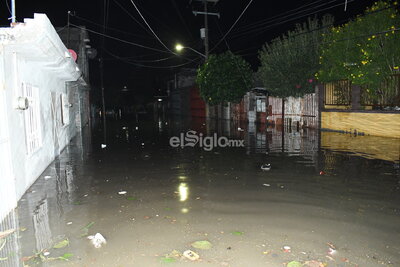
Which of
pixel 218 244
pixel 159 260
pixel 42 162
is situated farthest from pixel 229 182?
pixel 42 162

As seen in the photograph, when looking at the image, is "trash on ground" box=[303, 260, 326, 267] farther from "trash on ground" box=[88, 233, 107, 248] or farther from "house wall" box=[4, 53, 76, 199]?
"house wall" box=[4, 53, 76, 199]

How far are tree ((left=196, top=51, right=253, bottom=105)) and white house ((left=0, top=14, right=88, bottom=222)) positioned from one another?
50.2 ft

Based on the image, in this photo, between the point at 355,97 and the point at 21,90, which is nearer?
the point at 21,90

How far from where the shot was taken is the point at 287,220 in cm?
501

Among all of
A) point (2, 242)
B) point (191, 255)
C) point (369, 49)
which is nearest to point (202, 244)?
point (191, 255)

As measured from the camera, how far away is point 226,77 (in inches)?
935

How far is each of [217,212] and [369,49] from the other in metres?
12.4

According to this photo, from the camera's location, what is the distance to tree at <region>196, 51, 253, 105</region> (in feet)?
77.8

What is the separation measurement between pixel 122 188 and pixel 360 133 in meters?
12.8

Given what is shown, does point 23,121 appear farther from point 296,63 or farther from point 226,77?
point 226,77

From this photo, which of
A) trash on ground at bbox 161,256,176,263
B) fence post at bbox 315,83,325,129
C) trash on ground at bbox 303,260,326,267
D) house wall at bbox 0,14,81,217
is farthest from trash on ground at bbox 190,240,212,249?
fence post at bbox 315,83,325,129

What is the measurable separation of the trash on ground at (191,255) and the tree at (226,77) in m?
20.6

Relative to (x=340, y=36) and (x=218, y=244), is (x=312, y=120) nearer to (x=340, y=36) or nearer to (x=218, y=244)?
(x=340, y=36)

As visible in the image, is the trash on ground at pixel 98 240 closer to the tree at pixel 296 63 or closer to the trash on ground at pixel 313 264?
the trash on ground at pixel 313 264
